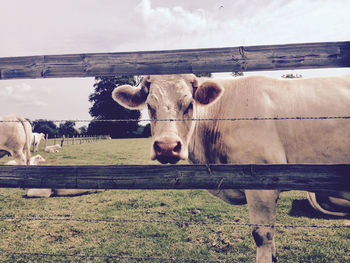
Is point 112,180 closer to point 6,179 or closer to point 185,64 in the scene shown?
point 6,179

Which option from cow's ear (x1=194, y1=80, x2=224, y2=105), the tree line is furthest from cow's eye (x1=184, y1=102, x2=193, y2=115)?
the tree line

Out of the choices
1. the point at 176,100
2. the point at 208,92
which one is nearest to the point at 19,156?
the point at 176,100

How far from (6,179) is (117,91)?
5.57ft

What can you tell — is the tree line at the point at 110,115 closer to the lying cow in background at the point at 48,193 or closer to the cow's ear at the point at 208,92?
the lying cow in background at the point at 48,193

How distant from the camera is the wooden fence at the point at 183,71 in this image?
190cm

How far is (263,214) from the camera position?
9.20 feet

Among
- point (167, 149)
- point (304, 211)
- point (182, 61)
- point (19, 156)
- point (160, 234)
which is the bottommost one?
point (160, 234)

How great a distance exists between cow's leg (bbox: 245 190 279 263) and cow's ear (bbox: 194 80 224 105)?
118cm

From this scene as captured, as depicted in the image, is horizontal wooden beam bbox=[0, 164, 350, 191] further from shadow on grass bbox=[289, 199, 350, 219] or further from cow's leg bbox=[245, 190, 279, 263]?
shadow on grass bbox=[289, 199, 350, 219]

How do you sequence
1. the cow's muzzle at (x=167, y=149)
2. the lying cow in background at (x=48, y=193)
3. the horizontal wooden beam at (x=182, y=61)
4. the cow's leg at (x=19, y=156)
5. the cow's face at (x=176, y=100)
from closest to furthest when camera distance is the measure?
the horizontal wooden beam at (x=182, y=61)
the cow's muzzle at (x=167, y=149)
the cow's face at (x=176, y=100)
the lying cow in background at (x=48, y=193)
the cow's leg at (x=19, y=156)

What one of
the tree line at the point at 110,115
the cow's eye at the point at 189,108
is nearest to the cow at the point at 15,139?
the cow's eye at the point at 189,108

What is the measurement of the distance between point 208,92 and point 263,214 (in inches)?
61.1

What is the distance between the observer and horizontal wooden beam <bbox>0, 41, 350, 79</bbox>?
80.1 inches

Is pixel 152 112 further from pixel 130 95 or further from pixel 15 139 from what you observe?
pixel 15 139
